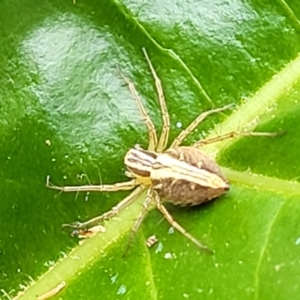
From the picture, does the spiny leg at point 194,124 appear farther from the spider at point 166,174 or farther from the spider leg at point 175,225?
the spider leg at point 175,225

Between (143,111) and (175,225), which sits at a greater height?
(143,111)

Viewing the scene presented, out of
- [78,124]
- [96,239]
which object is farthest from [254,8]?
[96,239]

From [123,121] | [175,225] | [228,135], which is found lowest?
[175,225]

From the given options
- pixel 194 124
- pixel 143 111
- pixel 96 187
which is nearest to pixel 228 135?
pixel 194 124

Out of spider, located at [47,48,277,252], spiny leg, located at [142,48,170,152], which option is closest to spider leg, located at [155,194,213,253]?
spider, located at [47,48,277,252]

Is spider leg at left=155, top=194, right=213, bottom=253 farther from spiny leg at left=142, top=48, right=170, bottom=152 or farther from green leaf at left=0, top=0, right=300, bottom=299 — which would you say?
spiny leg at left=142, top=48, right=170, bottom=152

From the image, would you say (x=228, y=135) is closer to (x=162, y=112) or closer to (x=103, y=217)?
(x=162, y=112)

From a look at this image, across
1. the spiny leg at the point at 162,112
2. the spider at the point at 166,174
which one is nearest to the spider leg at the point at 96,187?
the spider at the point at 166,174
